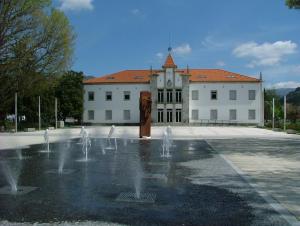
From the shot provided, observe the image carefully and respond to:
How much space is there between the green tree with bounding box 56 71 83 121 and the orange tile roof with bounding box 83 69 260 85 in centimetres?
574

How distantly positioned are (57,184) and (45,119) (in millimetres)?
44593

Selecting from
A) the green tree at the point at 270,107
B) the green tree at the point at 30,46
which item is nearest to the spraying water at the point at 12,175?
the green tree at the point at 30,46

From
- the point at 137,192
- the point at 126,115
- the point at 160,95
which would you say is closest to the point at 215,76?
the point at 160,95

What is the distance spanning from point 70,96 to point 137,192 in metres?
51.9

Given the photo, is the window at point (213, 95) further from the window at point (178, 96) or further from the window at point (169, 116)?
the window at point (169, 116)

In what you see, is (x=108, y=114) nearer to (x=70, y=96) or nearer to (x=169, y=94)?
(x=70, y=96)

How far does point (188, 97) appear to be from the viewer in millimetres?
62125

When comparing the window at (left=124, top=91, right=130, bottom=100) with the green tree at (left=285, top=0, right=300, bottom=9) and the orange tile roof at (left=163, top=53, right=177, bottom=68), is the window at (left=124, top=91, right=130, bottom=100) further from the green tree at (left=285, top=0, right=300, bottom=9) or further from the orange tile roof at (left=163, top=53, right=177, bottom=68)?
the green tree at (left=285, top=0, right=300, bottom=9)

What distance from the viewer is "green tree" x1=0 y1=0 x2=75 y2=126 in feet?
110

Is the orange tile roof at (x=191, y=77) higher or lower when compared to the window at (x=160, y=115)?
higher

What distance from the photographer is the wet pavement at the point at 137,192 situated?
19.9ft

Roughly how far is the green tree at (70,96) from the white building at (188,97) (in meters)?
6.14

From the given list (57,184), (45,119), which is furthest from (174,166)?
(45,119)

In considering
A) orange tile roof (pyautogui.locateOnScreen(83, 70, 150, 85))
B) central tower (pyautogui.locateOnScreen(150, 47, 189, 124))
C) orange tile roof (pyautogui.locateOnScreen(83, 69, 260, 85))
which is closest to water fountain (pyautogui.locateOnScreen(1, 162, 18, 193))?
central tower (pyautogui.locateOnScreen(150, 47, 189, 124))
